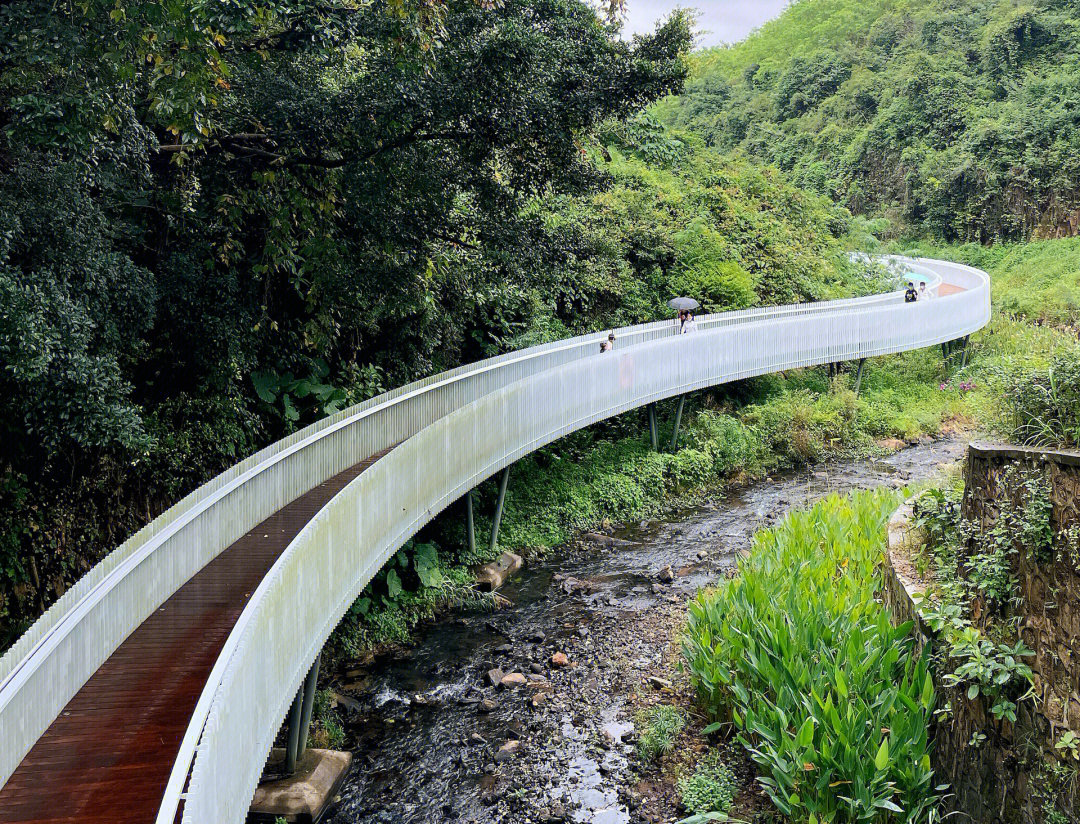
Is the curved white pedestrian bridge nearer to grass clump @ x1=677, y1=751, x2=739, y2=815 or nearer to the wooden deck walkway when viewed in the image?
the wooden deck walkway

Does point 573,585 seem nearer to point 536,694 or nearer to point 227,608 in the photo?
point 536,694

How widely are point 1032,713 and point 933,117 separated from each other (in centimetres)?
4153

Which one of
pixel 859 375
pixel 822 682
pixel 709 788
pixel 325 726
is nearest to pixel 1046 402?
pixel 822 682

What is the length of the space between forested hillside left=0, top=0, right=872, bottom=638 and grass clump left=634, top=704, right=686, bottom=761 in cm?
531

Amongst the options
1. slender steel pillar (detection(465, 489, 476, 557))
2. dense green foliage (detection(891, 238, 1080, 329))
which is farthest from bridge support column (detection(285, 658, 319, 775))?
dense green foliage (detection(891, 238, 1080, 329))

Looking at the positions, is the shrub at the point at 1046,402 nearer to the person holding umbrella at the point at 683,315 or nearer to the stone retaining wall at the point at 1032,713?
the stone retaining wall at the point at 1032,713

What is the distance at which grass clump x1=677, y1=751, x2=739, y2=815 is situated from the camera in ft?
25.3

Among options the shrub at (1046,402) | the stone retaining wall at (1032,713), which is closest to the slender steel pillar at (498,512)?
the stone retaining wall at (1032,713)

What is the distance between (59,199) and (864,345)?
59.2 ft

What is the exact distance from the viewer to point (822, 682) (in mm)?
7805

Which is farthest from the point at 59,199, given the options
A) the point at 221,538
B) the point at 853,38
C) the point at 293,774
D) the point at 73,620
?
the point at 853,38

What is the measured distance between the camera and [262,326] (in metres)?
12.5

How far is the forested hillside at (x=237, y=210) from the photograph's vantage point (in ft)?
25.0

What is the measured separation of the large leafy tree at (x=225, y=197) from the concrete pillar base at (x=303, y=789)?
325cm
